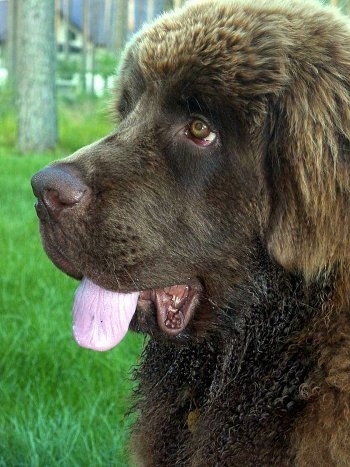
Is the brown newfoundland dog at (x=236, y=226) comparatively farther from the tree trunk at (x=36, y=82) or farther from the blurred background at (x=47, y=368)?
the tree trunk at (x=36, y=82)

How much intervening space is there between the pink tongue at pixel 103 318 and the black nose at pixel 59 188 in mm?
327

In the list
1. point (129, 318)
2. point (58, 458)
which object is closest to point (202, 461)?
point (129, 318)

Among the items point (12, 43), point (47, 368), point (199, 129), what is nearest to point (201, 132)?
point (199, 129)

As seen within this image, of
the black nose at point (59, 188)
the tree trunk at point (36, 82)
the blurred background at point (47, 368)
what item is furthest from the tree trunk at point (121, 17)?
the black nose at point (59, 188)

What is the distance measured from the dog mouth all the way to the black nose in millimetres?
318

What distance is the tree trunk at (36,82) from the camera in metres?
13.5

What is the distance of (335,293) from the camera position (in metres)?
Answer: 2.48

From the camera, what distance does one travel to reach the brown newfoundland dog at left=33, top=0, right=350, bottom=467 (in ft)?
8.00

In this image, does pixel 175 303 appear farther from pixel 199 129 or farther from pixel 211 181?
pixel 199 129

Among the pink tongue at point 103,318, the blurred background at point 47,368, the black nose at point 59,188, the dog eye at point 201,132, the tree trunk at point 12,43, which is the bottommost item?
the tree trunk at point 12,43

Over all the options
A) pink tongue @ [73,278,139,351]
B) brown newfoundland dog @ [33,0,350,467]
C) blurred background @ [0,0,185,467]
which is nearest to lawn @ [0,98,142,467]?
blurred background @ [0,0,185,467]

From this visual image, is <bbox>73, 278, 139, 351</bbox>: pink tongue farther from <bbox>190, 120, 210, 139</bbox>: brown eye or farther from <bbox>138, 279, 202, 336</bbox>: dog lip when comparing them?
<bbox>190, 120, 210, 139</bbox>: brown eye

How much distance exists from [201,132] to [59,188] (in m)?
0.47

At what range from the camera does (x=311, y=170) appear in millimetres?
2406
